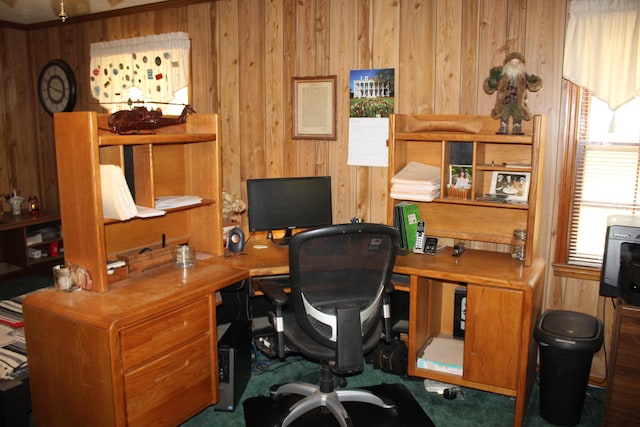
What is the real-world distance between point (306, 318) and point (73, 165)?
49.4 inches

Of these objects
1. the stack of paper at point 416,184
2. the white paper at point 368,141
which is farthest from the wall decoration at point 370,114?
the stack of paper at point 416,184

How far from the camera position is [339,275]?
237 cm

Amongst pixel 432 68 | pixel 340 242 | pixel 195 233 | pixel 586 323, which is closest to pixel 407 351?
pixel 586 323

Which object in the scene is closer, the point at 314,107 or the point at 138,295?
the point at 138,295

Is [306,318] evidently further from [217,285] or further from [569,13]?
[569,13]

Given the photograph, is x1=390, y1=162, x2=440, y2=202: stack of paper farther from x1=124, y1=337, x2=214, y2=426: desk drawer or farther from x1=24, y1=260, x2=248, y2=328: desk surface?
x1=124, y1=337, x2=214, y2=426: desk drawer

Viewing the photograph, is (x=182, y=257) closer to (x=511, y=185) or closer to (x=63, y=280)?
(x=63, y=280)

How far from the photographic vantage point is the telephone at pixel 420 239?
3.23 metres

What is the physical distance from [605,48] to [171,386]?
2768 millimetres

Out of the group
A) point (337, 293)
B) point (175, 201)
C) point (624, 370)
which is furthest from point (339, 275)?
point (624, 370)

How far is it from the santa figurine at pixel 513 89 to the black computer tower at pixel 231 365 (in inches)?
71.9

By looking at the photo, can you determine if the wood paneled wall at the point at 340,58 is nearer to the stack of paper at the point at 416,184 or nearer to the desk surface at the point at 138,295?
the stack of paper at the point at 416,184

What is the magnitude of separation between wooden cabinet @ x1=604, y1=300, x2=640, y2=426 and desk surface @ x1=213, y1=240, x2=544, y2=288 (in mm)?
435

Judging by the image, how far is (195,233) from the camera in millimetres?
3250
